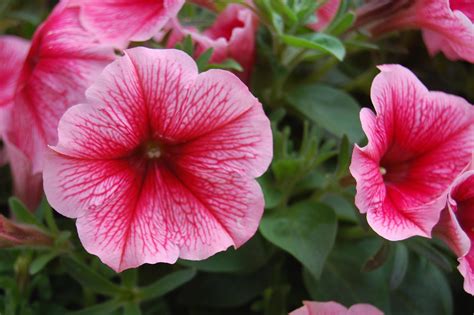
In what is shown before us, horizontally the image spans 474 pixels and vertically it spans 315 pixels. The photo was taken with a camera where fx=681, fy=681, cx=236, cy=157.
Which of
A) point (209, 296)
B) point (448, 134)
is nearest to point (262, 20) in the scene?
point (448, 134)

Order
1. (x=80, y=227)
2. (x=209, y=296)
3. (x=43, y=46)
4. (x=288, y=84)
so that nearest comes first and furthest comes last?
1. (x=80, y=227)
2. (x=43, y=46)
3. (x=209, y=296)
4. (x=288, y=84)

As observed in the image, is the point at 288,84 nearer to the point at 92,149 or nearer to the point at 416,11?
the point at 416,11

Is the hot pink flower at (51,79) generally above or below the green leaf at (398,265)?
above

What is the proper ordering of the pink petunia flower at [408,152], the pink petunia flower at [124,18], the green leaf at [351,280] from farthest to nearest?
1. the green leaf at [351,280]
2. the pink petunia flower at [124,18]
3. the pink petunia flower at [408,152]

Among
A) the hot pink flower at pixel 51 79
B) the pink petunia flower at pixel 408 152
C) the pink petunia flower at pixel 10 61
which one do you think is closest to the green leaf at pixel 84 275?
the hot pink flower at pixel 51 79

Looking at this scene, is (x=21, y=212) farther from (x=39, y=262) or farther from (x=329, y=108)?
(x=329, y=108)

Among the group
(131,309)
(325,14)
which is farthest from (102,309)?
(325,14)

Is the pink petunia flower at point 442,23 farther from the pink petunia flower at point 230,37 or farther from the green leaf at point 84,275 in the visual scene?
the green leaf at point 84,275
